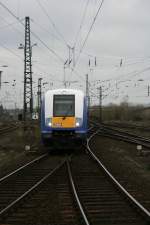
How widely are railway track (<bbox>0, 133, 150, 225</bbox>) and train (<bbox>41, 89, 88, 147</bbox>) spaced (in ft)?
19.8

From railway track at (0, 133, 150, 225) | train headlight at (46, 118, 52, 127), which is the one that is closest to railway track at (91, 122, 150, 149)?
train headlight at (46, 118, 52, 127)

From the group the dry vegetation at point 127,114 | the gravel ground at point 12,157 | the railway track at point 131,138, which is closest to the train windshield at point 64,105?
the gravel ground at point 12,157

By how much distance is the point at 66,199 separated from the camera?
1096 centimetres

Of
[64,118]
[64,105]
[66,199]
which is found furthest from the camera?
[64,105]

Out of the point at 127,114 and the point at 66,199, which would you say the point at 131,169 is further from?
the point at 127,114

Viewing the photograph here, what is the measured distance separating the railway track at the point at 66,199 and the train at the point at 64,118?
602 cm

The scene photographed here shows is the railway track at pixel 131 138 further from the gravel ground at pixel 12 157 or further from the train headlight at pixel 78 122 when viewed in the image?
the gravel ground at pixel 12 157

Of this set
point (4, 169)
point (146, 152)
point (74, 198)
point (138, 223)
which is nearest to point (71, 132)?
point (146, 152)

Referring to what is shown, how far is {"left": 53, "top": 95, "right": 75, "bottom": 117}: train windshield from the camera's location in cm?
2309

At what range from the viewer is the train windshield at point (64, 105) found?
23.1 meters

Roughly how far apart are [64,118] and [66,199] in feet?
39.7

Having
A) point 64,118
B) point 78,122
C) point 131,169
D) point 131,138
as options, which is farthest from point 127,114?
point 131,169

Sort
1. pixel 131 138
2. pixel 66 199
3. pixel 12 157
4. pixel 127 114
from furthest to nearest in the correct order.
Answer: pixel 127 114, pixel 131 138, pixel 12 157, pixel 66 199

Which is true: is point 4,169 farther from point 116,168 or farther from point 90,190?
point 90,190
